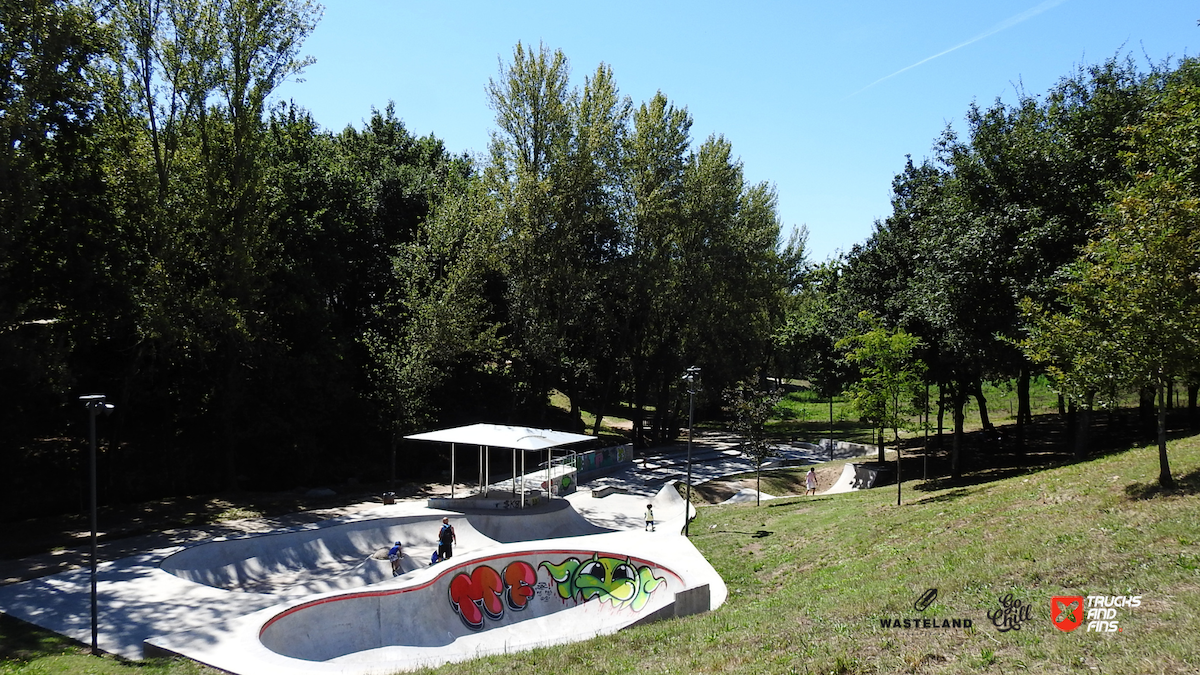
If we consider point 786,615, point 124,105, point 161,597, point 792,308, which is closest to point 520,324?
point 124,105

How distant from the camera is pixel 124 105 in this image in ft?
79.7

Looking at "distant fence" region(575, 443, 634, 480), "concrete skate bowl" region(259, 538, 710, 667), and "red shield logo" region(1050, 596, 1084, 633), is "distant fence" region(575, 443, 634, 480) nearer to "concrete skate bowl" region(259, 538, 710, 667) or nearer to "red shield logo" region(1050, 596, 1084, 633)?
"concrete skate bowl" region(259, 538, 710, 667)

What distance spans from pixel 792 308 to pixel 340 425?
44488 millimetres

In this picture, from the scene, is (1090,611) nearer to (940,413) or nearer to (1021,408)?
(1021,408)

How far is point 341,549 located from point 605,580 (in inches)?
347

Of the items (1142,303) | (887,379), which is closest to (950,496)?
(887,379)

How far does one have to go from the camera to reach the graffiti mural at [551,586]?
16109mm

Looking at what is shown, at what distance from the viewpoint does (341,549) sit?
20.9 metres

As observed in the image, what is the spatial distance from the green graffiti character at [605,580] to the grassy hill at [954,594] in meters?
2.04

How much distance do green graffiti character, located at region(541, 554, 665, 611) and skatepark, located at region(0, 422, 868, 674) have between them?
4cm

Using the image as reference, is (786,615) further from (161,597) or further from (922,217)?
(922,217)

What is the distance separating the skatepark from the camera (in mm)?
13172

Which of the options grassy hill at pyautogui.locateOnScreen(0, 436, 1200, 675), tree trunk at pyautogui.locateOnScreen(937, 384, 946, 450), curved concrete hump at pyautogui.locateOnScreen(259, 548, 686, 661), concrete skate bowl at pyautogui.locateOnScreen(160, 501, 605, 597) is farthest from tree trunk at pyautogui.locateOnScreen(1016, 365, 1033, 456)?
curved concrete hump at pyautogui.locateOnScreen(259, 548, 686, 661)
